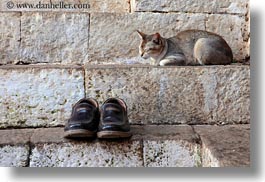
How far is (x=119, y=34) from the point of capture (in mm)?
1468

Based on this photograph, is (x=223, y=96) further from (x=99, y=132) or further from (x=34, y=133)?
(x=34, y=133)

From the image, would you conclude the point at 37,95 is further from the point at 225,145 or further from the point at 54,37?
the point at 225,145

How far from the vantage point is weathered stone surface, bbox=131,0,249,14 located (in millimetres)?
1470

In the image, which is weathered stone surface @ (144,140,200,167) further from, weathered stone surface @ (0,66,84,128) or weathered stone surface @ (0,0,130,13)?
weathered stone surface @ (0,0,130,13)

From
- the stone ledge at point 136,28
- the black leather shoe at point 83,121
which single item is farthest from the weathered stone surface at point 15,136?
the stone ledge at point 136,28

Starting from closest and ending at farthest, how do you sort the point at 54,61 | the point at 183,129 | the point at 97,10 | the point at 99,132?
the point at 99,132 < the point at 183,129 < the point at 54,61 < the point at 97,10

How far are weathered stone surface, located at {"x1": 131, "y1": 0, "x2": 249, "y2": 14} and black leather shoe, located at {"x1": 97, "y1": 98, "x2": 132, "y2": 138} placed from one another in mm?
500

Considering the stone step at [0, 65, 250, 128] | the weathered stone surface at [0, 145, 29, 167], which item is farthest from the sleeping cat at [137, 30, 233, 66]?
the weathered stone surface at [0, 145, 29, 167]

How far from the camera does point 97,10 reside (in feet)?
5.03

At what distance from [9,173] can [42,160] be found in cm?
8

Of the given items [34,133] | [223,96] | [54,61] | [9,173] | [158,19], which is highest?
[158,19]

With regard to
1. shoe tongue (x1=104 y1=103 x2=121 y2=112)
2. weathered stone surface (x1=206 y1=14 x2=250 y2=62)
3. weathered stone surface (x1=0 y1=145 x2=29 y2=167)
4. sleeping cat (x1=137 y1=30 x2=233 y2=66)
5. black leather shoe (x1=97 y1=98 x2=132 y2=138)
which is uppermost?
weathered stone surface (x1=206 y1=14 x2=250 y2=62)

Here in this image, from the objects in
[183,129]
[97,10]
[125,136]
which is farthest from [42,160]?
[97,10]

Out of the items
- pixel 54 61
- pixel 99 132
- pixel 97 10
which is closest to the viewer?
pixel 99 132
